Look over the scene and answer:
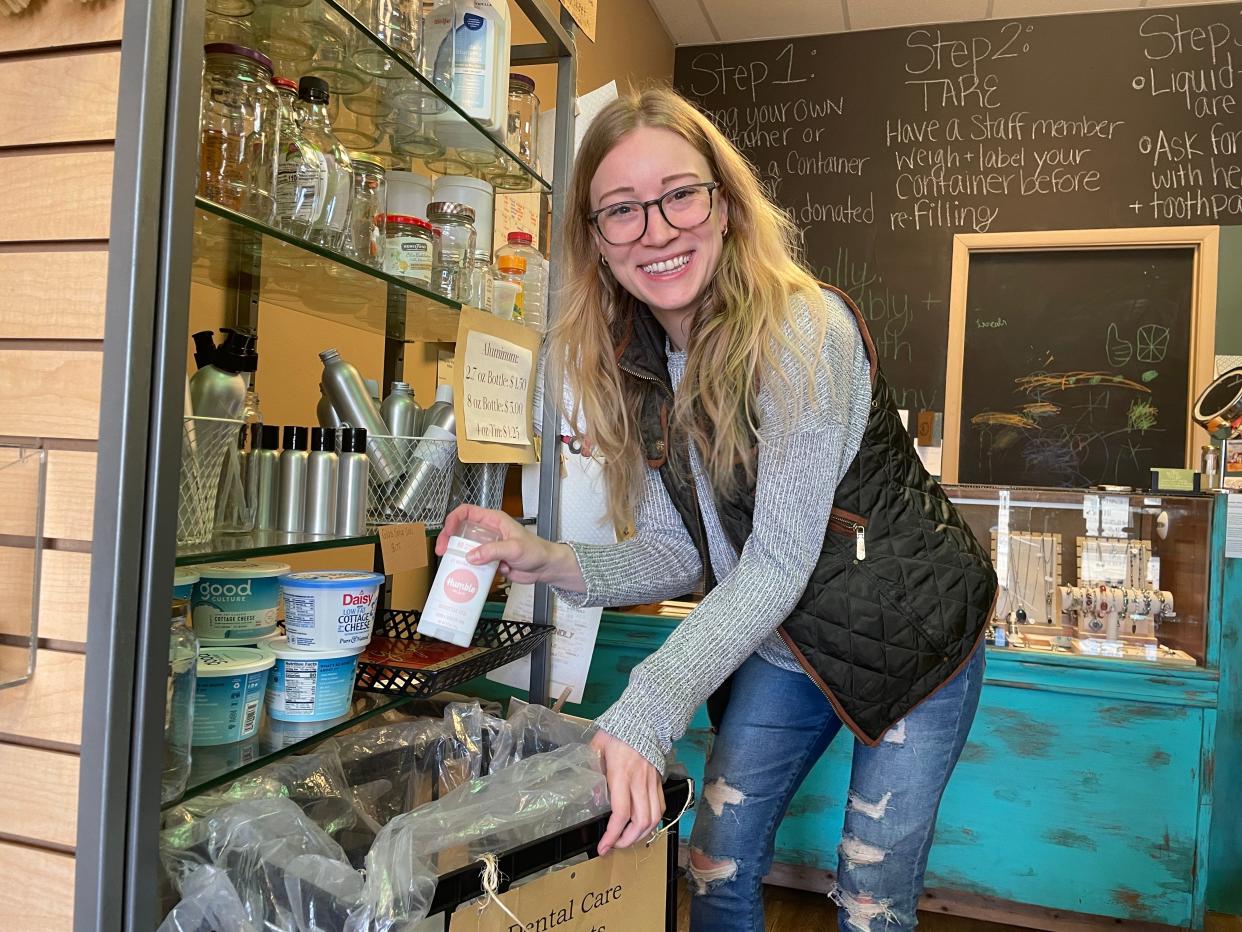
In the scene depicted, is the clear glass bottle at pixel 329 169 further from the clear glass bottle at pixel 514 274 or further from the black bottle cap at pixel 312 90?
the clear glass bottle at pixel 514 274

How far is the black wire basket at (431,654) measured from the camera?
1257 millimetres

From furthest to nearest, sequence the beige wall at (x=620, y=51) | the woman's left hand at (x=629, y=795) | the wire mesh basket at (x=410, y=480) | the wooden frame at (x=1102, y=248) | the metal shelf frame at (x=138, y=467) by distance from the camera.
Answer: the wooden frame at (x=1102, y=248) < the beige wall at (x=620, y=51) < the wire mesh basket at (x=410, y=480) < the woman's left hand at (x=629, y=795) < the metal shelf frame at (x=138, y=467)

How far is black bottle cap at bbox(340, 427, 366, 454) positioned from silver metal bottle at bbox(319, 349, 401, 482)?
0.38 ft

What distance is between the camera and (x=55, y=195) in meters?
0.82

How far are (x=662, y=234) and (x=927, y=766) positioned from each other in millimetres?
832

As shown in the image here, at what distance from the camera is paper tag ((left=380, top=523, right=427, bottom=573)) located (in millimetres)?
1245

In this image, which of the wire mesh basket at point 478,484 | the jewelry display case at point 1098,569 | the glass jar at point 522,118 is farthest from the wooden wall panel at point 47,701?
the jewelry display case at point 1098,569

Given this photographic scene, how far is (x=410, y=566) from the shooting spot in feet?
4.21

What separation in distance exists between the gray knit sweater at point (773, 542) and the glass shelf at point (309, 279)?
1.67 ft

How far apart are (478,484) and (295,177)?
642mm

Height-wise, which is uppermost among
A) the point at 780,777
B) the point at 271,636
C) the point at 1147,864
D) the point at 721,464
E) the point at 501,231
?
the point at 501,231

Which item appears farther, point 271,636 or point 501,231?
point 501,231

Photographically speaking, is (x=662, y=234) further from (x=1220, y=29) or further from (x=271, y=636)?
(x=1220, y=29)

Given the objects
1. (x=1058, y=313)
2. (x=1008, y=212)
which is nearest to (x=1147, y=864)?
(x=1058, y=313)
